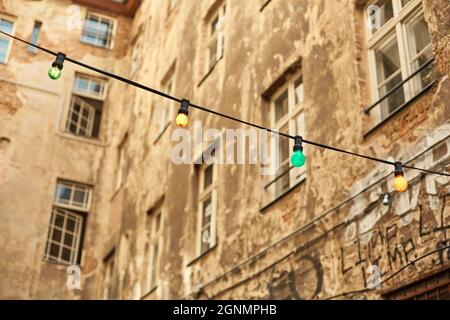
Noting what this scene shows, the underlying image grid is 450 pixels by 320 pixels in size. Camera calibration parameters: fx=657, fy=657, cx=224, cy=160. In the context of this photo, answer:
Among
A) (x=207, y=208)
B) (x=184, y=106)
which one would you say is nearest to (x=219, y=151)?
(x=207, y=208)

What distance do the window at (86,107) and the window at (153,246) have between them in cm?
508

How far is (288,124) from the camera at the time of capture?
9.23 metres

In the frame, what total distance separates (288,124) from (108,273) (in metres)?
8.82

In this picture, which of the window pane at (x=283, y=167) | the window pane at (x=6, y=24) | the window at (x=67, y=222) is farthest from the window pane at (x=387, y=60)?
the window at (x=67, y=222)

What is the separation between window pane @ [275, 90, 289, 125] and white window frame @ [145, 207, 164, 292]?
4.33 metres

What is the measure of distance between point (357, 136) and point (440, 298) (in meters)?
2.18

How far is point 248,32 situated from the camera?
11.1m

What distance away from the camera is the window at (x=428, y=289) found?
579 cm

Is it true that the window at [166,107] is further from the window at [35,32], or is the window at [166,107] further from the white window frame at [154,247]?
the window at [35,32]

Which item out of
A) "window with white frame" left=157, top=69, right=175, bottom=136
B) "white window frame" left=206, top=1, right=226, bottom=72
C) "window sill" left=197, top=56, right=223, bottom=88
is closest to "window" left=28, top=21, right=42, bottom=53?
"window with white frame" left=157, top=69, right=175, bottom=136

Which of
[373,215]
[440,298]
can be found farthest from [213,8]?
[440,298]

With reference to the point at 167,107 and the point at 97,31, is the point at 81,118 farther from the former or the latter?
the point at 167,107

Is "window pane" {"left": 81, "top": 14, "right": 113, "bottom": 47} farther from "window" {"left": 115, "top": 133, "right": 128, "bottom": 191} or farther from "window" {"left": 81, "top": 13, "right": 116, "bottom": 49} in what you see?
"window" {"left": 115, "top": 133, "right": 128, "bottom": 191}
